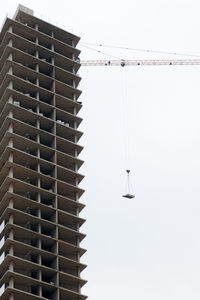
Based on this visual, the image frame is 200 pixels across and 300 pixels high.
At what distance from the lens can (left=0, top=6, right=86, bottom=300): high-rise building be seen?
165 metres

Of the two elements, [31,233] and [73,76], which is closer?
[31,233]

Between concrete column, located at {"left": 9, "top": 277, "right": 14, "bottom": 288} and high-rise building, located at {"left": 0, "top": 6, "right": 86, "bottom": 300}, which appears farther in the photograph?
high-rise building, located at {"left": 0, "top": 6, "right": 86, "bottom": 300}

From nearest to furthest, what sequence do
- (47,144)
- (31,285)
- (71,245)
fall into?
(31,285)
(71,245)
(47,144)

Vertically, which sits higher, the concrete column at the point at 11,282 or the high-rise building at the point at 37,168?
the high-rise building at the point at 37,168

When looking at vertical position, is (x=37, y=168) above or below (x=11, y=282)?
above

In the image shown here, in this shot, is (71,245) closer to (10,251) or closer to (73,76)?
(10,251)

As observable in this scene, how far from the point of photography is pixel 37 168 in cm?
17825

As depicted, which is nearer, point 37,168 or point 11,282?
point 11,282

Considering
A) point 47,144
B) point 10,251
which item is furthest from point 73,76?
point 10,251

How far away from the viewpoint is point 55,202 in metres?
176

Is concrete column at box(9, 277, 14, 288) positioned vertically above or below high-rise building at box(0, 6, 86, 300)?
below

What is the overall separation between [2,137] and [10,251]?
2765 cm

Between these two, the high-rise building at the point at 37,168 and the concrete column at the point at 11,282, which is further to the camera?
the high-rise building at the point at 37,168

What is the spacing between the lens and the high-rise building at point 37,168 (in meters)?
→ 165
